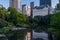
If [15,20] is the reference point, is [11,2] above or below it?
above

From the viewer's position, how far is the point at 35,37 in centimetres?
870

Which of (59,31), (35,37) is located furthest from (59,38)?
(35,37)

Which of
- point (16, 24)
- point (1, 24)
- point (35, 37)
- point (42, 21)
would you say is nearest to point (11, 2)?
point (35, 37)

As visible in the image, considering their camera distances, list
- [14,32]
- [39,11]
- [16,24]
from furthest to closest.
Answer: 1. [39,11]
2. [16,24]
3. [14,32]

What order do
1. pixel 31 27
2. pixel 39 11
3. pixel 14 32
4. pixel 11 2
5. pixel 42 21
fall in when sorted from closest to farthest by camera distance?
pixel 14 32 → pixel 31 27 → pixel 42 21 → pixel 39 11 → pixel 11 2

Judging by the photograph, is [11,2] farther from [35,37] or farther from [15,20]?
[15,20]

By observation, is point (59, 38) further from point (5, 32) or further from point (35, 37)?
point (35, 37)

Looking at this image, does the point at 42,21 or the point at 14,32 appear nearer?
the point at 14,32

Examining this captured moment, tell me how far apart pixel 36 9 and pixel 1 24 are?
5.19 m

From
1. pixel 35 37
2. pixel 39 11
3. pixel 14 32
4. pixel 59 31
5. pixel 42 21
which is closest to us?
pixel 59 31

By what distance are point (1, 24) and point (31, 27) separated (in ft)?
5.90

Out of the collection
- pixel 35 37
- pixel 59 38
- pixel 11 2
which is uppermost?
pixel 11 2

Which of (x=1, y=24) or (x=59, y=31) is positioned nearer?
(x=59, y=31)

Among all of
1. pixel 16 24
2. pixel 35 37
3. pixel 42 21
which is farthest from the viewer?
pixel 35 37
